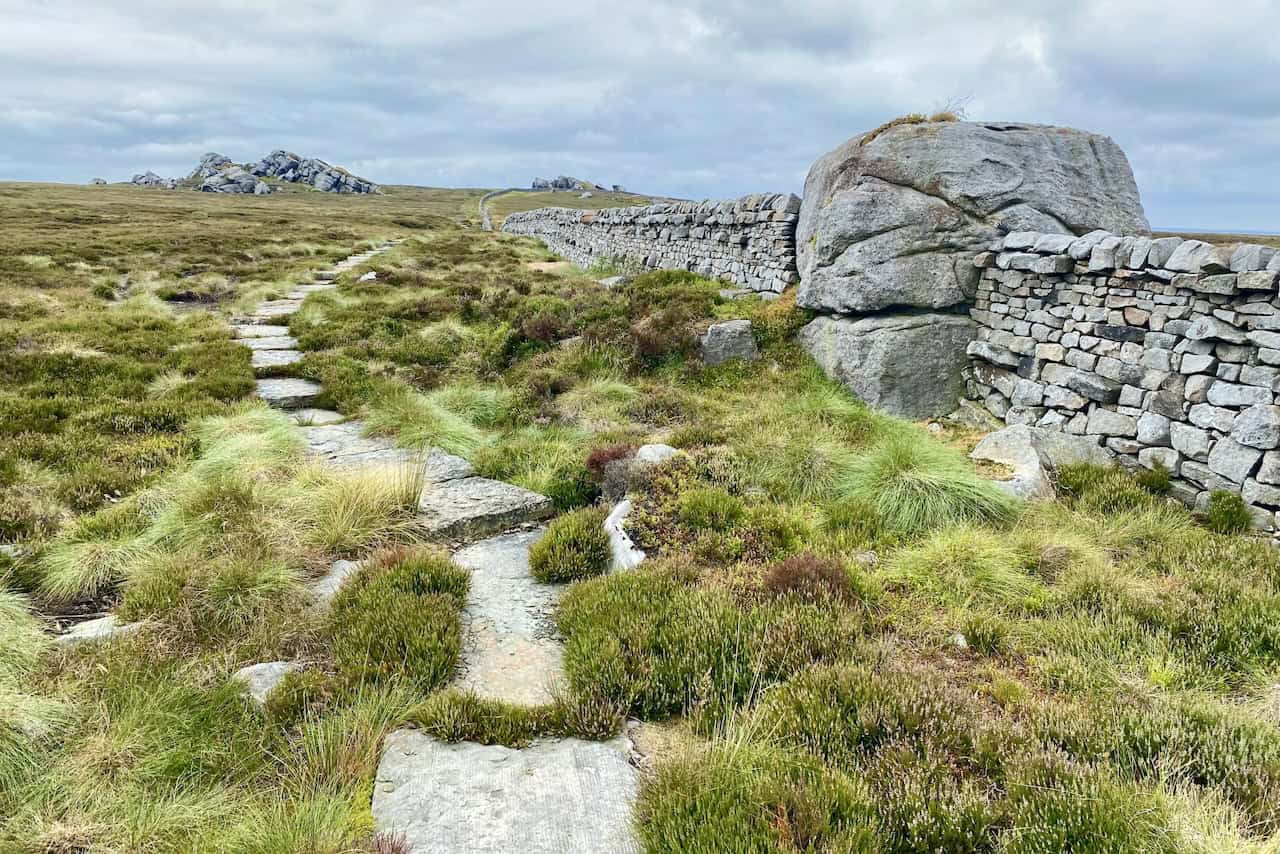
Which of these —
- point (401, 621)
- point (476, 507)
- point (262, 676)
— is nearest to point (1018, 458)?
point (476, 507)

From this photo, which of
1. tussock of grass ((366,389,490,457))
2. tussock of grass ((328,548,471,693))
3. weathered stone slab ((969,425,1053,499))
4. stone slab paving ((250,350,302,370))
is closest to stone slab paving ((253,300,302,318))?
stone slab paving ((250,350,302,370))

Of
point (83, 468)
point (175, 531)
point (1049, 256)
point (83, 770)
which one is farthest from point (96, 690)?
point (1049, 256)

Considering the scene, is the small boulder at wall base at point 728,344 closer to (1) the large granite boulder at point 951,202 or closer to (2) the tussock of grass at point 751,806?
(1) the large granite boulder at point 951,202

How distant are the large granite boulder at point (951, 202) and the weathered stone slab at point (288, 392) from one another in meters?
8.33

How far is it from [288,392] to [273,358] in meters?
2.34

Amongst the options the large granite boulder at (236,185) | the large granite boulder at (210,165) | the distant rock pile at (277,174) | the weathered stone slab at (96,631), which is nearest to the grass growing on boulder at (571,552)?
the weathered stone slab at (96,631)

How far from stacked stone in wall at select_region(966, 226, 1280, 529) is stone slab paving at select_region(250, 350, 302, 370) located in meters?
11.4

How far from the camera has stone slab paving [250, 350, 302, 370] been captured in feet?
38.3

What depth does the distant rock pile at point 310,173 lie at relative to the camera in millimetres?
138750

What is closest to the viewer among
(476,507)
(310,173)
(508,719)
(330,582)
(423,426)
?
(508,719)

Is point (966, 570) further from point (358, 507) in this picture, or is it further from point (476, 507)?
point (358, 507)

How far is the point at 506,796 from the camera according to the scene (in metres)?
3.28

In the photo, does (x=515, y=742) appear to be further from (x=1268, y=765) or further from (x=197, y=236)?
(x=197, y=236)

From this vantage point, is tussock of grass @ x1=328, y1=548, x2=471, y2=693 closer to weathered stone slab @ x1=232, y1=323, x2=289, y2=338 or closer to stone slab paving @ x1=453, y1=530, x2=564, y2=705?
stone slab paving @ x1=453, y1=530, x2=564, y2=705
